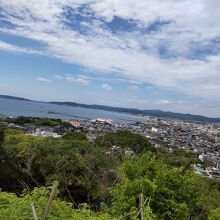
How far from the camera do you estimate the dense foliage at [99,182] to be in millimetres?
7238

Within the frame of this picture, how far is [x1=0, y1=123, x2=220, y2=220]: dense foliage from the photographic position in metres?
7.24

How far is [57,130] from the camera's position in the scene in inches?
2183

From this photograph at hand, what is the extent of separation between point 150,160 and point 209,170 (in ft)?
91.9

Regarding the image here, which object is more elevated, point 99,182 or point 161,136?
point 99,182

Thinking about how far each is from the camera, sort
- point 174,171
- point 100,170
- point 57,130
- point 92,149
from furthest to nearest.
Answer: point 57,130
point 92,149
point 100,170
point 174,171

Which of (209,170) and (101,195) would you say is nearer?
(101,195)

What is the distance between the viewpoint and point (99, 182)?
16297 millimetres

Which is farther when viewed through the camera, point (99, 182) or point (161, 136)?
point (161, 136)

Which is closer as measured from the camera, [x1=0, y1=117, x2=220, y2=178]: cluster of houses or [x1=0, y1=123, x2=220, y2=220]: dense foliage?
[x1=0, y1=123, x2=220, y2=220]: dense foliage

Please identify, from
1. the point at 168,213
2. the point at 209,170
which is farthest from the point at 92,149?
the point at 209,170

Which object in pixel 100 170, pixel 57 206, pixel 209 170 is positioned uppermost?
pixel 57 206

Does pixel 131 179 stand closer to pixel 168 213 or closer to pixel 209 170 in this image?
pixel 168 213

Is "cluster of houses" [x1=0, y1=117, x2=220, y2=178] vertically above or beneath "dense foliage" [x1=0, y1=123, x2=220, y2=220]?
beneath

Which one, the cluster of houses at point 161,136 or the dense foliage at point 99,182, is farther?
the cluster of houses at point 161,136
